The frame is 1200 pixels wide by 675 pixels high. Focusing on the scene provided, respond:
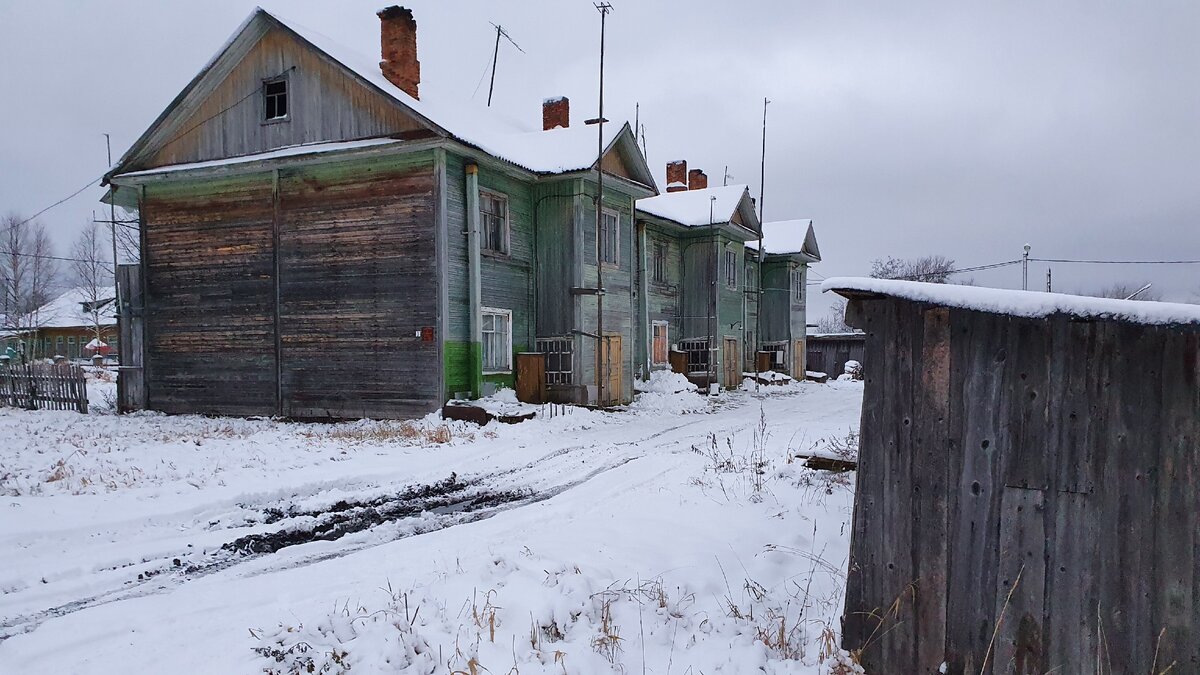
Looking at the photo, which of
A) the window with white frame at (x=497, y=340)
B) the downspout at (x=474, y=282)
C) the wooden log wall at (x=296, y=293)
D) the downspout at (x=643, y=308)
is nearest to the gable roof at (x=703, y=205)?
the downspout at (x=643, y=308)

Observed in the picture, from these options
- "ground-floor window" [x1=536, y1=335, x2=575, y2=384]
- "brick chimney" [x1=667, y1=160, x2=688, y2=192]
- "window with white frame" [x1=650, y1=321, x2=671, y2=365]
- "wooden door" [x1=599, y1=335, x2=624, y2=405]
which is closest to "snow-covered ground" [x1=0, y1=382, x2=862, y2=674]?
"ground-floor window" [x1=536, y1=335, x2=575, y2=384]

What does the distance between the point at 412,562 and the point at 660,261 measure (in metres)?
22.6

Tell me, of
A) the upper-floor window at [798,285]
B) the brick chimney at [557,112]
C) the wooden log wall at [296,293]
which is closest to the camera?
the wooden log wall at [296,293]

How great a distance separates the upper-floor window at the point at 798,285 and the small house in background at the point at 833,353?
19.4ft

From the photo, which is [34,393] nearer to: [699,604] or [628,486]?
[628,486]

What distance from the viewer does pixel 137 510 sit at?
7137 mm

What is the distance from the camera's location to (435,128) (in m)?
15.5

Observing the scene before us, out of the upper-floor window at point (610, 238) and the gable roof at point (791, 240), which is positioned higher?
the gable roof at point (791, 240)

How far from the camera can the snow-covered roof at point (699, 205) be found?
91.6 feet

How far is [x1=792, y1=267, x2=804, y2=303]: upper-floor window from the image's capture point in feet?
123

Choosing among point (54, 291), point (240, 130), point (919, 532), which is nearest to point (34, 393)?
point (240, 130)

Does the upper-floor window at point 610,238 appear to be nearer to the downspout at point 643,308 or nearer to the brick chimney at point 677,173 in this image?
the downspout at point 643,308

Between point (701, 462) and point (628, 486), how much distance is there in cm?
175

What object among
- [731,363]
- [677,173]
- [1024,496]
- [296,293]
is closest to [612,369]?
[296,293]
